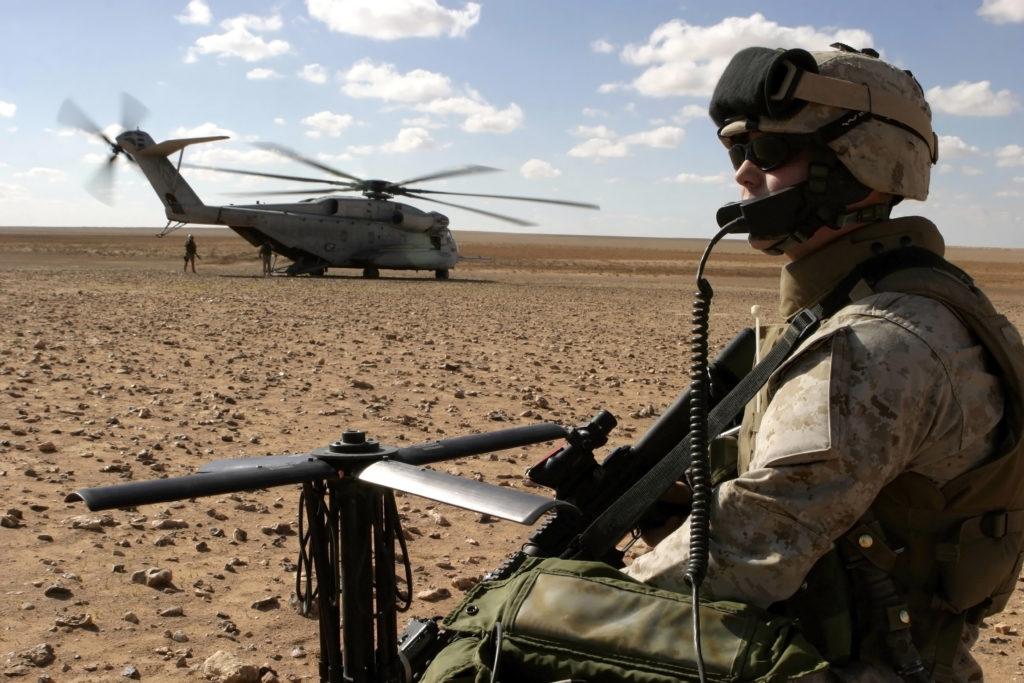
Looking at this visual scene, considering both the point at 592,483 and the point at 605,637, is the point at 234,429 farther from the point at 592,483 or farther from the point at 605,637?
the point at 605,637

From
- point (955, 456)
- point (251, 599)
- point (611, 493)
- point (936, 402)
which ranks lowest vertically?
point (251, 599)

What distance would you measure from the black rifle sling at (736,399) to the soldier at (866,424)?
0.5 inches

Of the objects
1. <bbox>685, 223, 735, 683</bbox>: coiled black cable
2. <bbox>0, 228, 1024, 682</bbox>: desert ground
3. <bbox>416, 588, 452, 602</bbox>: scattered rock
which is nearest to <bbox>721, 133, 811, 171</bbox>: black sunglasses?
<bbox>685, 223, 735, 683</bbox>: coiled black cable

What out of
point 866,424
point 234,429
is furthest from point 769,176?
point 234,429

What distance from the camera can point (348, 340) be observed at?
38.4 ft

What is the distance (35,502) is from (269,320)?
920 cm

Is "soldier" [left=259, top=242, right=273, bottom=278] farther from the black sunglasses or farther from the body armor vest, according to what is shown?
the body armor vest

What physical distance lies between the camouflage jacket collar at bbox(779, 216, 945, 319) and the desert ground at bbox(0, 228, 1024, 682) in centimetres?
180

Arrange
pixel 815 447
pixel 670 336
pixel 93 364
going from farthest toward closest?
pixel 670 336, pixel 93 364, pixel 815 447

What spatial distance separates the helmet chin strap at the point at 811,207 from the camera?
6.34 feet

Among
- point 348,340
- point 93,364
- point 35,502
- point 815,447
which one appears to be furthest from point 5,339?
point 815,447

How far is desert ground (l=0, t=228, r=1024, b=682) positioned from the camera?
3611 millimetres

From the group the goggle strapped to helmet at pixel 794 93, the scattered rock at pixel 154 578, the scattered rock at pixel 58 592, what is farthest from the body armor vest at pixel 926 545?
the scattered rock at pixel 58 592

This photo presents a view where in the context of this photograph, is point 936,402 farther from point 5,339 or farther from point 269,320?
point 269,320
